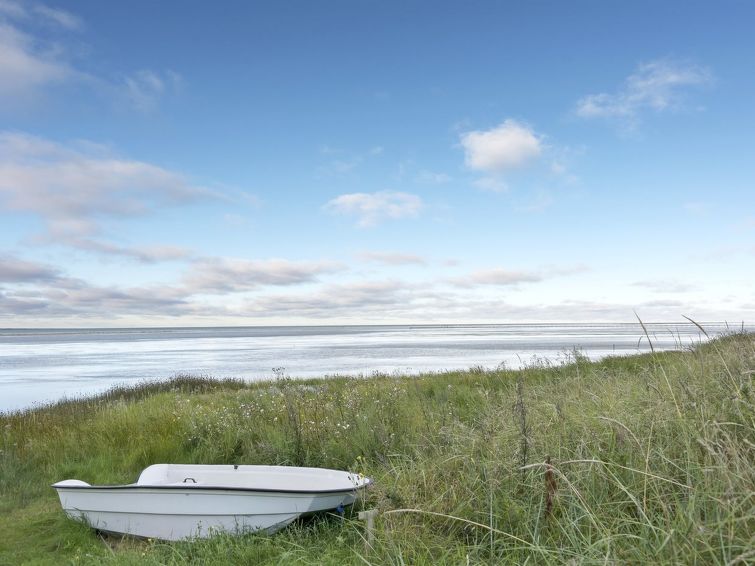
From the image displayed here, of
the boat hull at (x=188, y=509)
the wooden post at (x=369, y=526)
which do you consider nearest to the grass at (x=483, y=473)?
the wooden post at (x=369, y=526)

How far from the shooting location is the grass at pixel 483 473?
3.69 m

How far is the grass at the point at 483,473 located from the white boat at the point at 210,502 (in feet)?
0.64

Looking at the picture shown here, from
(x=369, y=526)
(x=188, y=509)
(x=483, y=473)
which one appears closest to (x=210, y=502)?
(x=188, y=509)

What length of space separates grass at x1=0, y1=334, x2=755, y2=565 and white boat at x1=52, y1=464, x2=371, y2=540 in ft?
0.64

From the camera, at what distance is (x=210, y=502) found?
6.40m

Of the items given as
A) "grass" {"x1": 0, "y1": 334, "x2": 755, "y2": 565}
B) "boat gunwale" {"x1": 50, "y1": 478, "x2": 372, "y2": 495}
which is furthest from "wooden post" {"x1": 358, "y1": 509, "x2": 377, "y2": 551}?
"boat gunwale" {"x1": 50, "y1": 478, "x2": 372, "y2": 495}

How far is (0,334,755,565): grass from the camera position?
145 inches

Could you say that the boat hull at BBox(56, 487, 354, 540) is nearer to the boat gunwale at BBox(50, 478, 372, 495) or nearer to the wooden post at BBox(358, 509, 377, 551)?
Result: the boat gunwale at BBox(50, 478, 372, 495)

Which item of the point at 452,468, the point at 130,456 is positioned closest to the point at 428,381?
the point at 130,456

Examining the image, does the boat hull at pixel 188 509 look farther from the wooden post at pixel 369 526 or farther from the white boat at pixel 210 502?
the wooden post at pixel 369 526

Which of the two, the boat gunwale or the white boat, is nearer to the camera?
the boat gunwale

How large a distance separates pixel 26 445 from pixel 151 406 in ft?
9.81

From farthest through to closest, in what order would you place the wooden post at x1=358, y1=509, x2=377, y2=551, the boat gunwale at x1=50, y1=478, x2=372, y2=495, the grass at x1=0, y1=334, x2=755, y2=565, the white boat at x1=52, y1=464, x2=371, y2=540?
the white boat at x1=52, y1=464, x2=371, y2=540, the boat gunwale at x1=50, y1=478, x2=372, y2=495, the wooden post at x1=358, y1=509, x2=377, y2=551, the grass at x1=0, y1=334, x2=755, y2=565

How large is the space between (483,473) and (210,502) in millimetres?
3097
